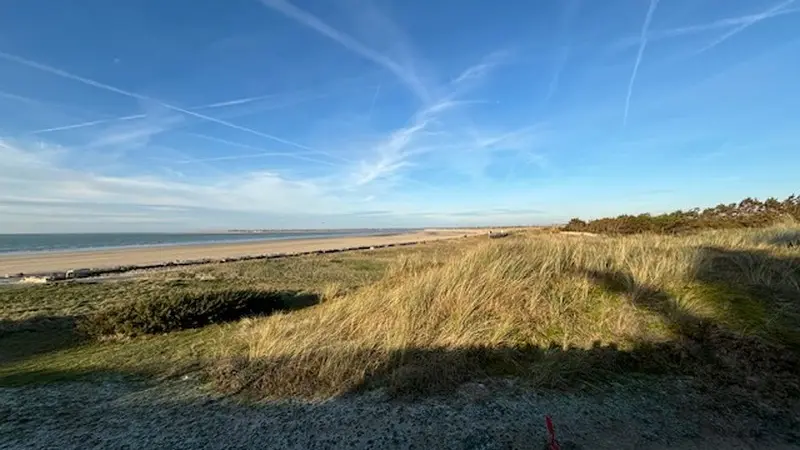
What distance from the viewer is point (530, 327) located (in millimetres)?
6094

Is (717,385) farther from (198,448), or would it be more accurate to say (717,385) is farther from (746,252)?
(746,252)

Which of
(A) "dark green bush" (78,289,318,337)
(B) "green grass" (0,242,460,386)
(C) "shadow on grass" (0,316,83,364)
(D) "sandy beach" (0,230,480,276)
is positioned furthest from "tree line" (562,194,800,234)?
(D) "sandy beach" (0,230,480,276)

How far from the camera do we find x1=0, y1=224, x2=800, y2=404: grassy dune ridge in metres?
4.89

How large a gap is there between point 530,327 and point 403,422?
2.88m

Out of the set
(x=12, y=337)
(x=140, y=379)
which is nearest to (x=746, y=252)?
(x=140, y=379)

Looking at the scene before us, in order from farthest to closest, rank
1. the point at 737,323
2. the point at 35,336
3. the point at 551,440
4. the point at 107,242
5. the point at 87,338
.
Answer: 1. the point at 107,242
2. the point at 35,336
3. the point at 87,338
4. the point at 737,323
5. the point at 551,440

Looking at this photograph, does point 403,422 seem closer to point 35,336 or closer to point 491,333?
point 491,333

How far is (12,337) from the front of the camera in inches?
357

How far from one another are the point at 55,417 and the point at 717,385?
7.08 meters

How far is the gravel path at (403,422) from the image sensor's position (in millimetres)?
3574

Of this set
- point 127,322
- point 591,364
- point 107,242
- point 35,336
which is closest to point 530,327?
point 591,364

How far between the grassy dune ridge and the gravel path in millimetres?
360

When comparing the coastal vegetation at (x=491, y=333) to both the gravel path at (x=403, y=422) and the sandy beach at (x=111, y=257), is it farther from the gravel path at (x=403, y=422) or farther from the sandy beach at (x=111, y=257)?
the sandy beach at (x=111, y=257)

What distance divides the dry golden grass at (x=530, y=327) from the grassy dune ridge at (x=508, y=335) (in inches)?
0.9
